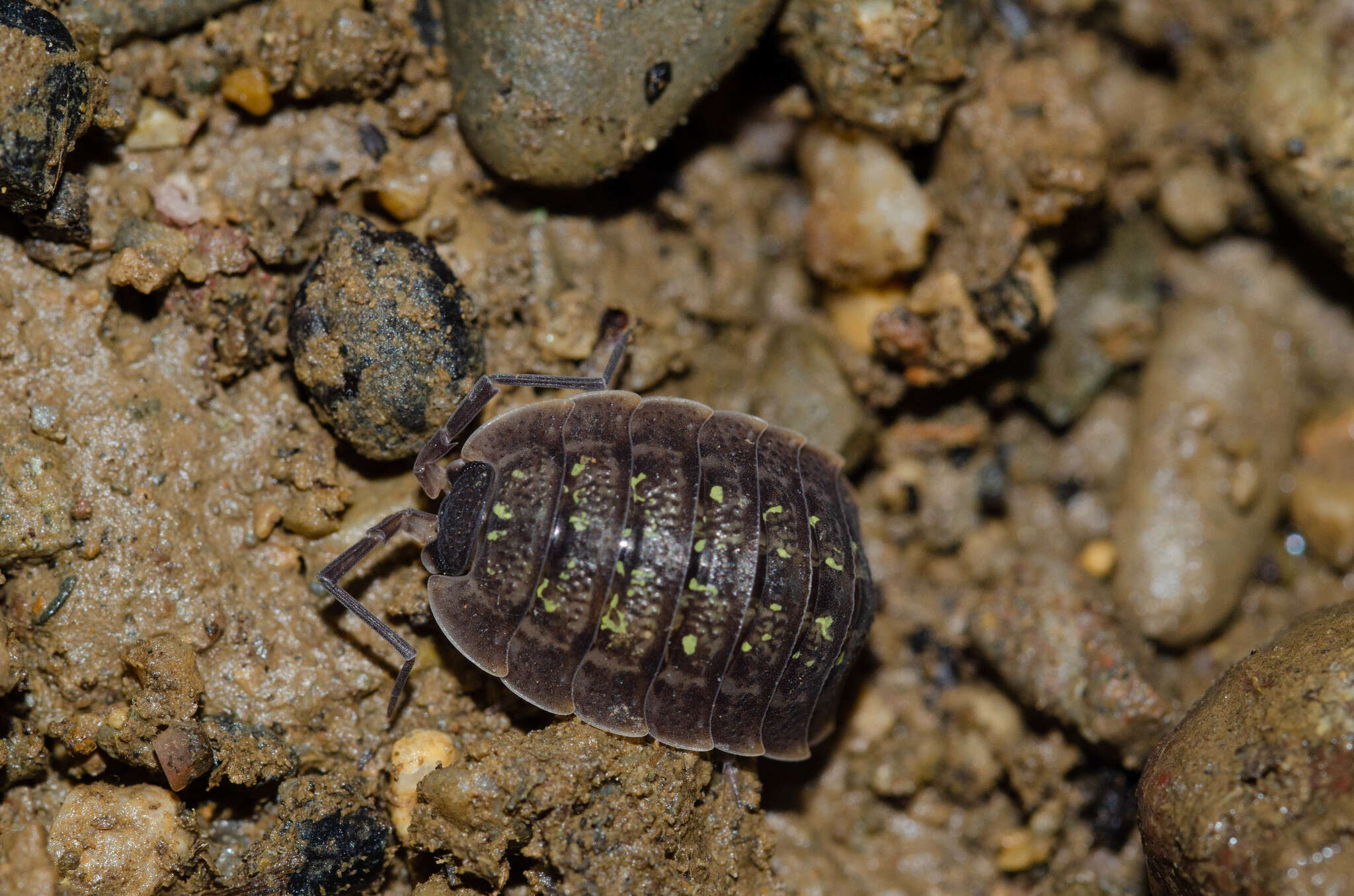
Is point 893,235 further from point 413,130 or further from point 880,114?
point 413,130

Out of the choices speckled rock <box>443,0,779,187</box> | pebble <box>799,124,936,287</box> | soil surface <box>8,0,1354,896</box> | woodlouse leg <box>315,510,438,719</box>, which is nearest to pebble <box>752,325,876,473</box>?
soil surface <box>8,0,1354,896</box>

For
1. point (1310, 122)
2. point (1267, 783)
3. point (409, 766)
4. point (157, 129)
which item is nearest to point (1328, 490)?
point (1310, 122)

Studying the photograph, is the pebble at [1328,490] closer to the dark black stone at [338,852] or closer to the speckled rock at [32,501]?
the dark black stone at [338,852]

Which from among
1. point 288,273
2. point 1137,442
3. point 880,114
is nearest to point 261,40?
point 288,273

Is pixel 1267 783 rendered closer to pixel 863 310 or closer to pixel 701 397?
pixel 863 310

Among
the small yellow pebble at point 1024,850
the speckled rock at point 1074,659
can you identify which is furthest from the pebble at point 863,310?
the small yellow pebble at point 1024,850

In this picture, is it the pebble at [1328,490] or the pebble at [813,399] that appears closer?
the pebble at [813,399]
